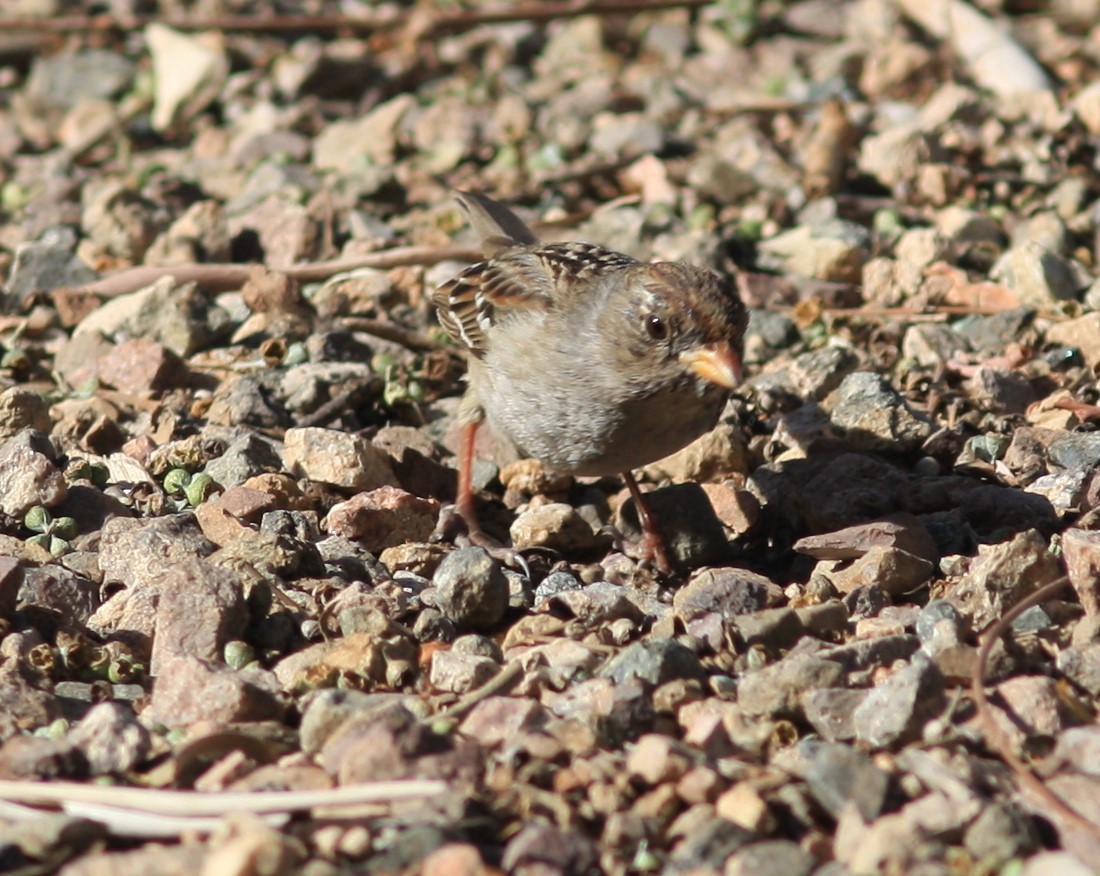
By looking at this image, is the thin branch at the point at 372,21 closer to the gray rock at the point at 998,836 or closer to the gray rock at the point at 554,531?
the gray rock at the point at 554,531

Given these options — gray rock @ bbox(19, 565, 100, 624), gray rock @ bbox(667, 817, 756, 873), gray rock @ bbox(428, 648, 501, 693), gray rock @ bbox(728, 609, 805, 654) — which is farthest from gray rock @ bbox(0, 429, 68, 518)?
gray rock @ bbox(667, 817, 756, 873)

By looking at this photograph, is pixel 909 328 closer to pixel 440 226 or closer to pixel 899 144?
pixel 899 144

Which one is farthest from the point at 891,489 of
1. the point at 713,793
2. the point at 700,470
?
the point at 713,793

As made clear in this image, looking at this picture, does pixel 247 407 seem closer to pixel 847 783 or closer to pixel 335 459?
pixel 335 459

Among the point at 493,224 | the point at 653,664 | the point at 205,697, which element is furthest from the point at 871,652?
the point at 493,224

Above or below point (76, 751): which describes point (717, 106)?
below

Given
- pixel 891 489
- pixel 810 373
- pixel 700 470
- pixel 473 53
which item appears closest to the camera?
pixel 891 489
